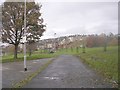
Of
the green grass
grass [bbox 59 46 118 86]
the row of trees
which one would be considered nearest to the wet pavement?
grass [bbox 59 46 118 86]

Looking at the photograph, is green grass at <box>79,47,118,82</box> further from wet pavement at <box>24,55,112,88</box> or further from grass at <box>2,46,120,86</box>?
wet pavement at <box>24,55,112,88</box>

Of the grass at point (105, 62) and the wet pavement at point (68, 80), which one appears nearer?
the wet pavement at point (68, 80)

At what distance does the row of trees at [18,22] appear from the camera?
4056cm

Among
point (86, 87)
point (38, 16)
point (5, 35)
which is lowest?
point (86, 87)

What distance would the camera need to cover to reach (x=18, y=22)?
39.5 m

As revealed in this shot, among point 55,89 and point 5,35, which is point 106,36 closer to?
point 5,35

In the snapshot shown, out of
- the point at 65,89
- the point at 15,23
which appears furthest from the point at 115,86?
the point at 15,23

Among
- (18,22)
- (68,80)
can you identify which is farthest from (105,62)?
(18,22)

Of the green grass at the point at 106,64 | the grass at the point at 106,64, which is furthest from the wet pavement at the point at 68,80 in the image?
the green grass at the point at 106,64

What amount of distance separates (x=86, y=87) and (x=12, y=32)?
31.6 metres

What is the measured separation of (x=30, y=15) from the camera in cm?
4150

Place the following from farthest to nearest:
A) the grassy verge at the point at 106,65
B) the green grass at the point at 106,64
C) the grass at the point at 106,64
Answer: the green grass at the point at 106,64 < the grassy verge at the point at 106,65 < the grass at the point at 106,64

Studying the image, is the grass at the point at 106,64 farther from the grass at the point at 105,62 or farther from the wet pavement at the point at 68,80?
the wet pavement at the point at 68,80

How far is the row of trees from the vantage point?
133 ft
